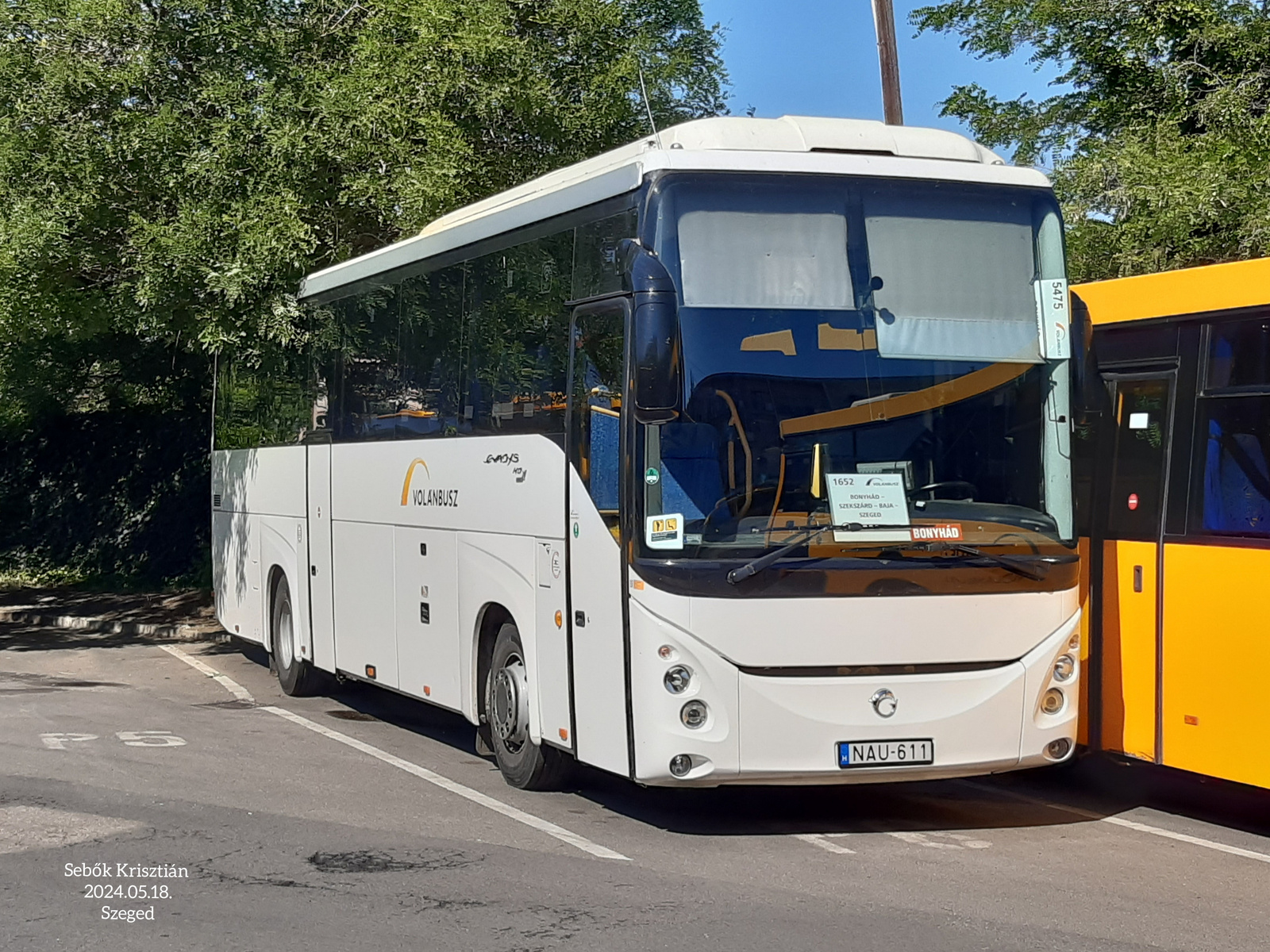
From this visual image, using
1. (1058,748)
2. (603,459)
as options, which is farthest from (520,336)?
(1058,748)

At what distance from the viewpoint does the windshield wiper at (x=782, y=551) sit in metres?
8.12

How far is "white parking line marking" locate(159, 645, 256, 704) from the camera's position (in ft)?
49.6

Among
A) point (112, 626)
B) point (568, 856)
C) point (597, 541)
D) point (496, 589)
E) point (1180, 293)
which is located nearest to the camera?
point (568, 856)

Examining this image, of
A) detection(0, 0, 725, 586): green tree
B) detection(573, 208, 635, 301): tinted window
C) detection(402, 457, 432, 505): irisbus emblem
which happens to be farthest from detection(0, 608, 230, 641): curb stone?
detection(573, 208, 635, 301): tinted window

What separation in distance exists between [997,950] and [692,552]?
8.45ft

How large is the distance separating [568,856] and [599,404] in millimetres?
2391

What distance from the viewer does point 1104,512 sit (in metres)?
9.59

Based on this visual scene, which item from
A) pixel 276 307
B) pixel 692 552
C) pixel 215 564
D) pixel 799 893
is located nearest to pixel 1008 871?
pixel 799 893

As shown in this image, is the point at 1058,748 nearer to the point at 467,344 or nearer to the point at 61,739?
the point at 467,344

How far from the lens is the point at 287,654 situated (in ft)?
50.2

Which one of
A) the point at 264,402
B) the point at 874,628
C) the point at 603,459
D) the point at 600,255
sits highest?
the point at 600,255

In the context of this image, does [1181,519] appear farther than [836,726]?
Yes

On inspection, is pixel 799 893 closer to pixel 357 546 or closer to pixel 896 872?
pixel 896 872

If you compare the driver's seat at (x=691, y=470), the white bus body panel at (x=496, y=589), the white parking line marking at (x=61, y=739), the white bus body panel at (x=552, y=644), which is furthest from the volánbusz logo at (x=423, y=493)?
the driver's seat at (x=691, y=470)
